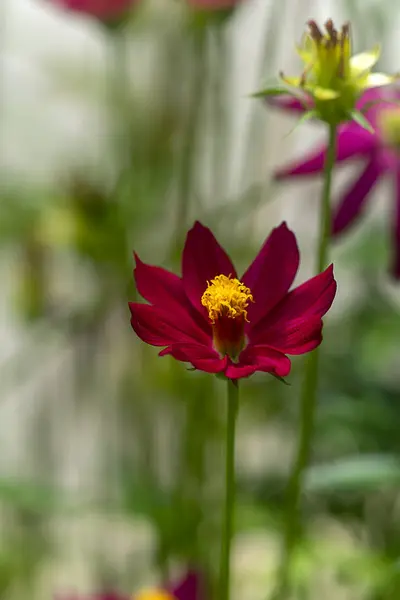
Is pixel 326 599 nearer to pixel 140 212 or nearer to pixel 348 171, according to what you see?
pixel 140 212

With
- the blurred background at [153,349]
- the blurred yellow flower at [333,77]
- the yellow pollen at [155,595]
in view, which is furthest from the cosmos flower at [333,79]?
the yellow pollen at [155,595]

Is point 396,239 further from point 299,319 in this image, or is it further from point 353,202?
point 299,319

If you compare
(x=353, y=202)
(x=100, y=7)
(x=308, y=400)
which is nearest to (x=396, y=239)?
(x=353, y=202)

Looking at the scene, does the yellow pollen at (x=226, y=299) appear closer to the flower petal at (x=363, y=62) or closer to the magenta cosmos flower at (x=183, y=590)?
the flower petal at (x=363, y=62)

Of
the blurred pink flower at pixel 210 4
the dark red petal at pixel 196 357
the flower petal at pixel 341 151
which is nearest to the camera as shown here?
the dark red petal at pixel 196 357

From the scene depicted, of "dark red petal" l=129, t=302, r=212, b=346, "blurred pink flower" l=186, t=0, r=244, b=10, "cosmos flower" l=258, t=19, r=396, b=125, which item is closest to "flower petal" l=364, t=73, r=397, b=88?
"cosmos flower" l=258, t=19, r=396, b=125

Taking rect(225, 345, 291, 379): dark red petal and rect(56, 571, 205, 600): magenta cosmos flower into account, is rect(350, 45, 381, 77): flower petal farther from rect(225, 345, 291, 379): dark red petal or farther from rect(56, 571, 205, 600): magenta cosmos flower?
rect(56, 571, 205, 600): magenta cosmos flower

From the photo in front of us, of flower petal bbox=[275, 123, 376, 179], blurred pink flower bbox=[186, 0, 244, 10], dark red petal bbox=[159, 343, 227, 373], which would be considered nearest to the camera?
dark red petal bbox=[159, 343, 227, 373]
